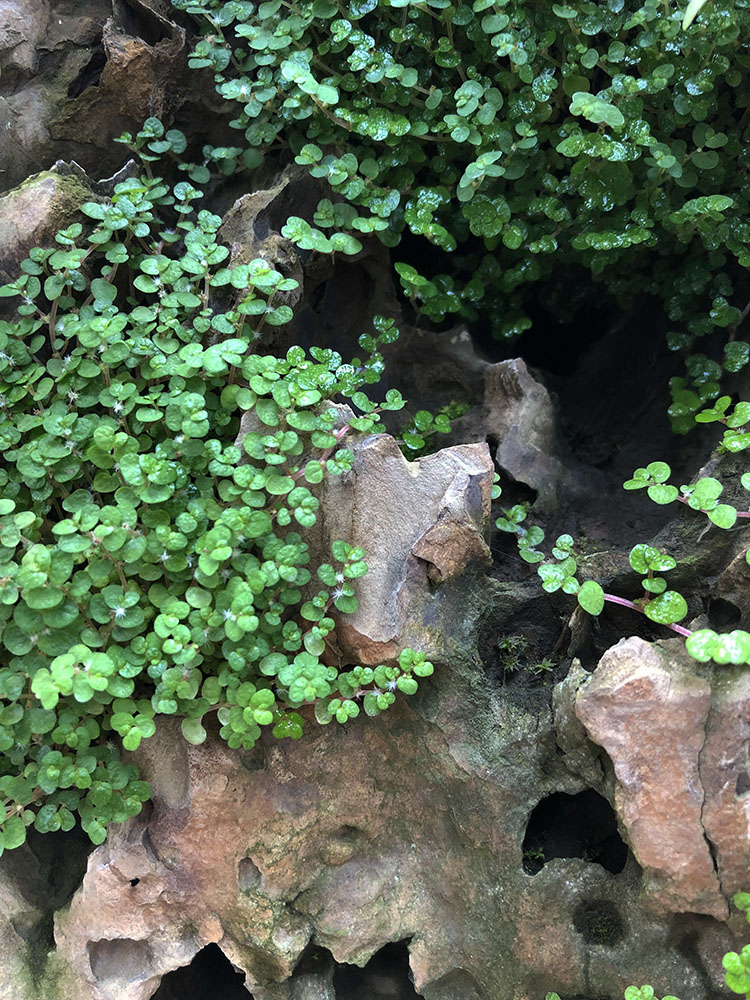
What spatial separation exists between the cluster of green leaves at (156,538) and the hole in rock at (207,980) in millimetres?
998

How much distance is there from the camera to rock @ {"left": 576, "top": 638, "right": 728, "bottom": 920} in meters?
2.05

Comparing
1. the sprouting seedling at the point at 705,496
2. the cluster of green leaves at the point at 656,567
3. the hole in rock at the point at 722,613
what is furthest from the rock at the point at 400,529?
the hole in rock at the point at 722,613

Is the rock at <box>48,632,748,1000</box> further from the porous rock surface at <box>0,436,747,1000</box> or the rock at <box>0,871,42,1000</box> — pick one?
the rock at <box>0,871,42,1000</box>

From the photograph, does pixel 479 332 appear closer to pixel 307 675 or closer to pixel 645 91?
pixel 645 91

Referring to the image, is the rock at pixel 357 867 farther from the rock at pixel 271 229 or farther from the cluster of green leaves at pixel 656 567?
the rock at pixel 271 229

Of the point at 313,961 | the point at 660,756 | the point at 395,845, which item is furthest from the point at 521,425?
the point at 313,961

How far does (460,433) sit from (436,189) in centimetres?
98

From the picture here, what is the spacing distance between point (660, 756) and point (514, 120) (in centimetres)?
231

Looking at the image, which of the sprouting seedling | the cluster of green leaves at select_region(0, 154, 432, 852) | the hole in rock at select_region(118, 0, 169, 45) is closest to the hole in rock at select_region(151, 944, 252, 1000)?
the cluster of green leaves at select_region(0, 154, 432, 852)

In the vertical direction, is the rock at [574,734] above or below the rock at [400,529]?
below

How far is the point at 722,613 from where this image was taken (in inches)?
94.6

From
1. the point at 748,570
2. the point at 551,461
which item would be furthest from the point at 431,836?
the point at 551,461

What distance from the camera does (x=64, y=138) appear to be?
10.7 feet

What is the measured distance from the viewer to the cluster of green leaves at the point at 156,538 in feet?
7.50
